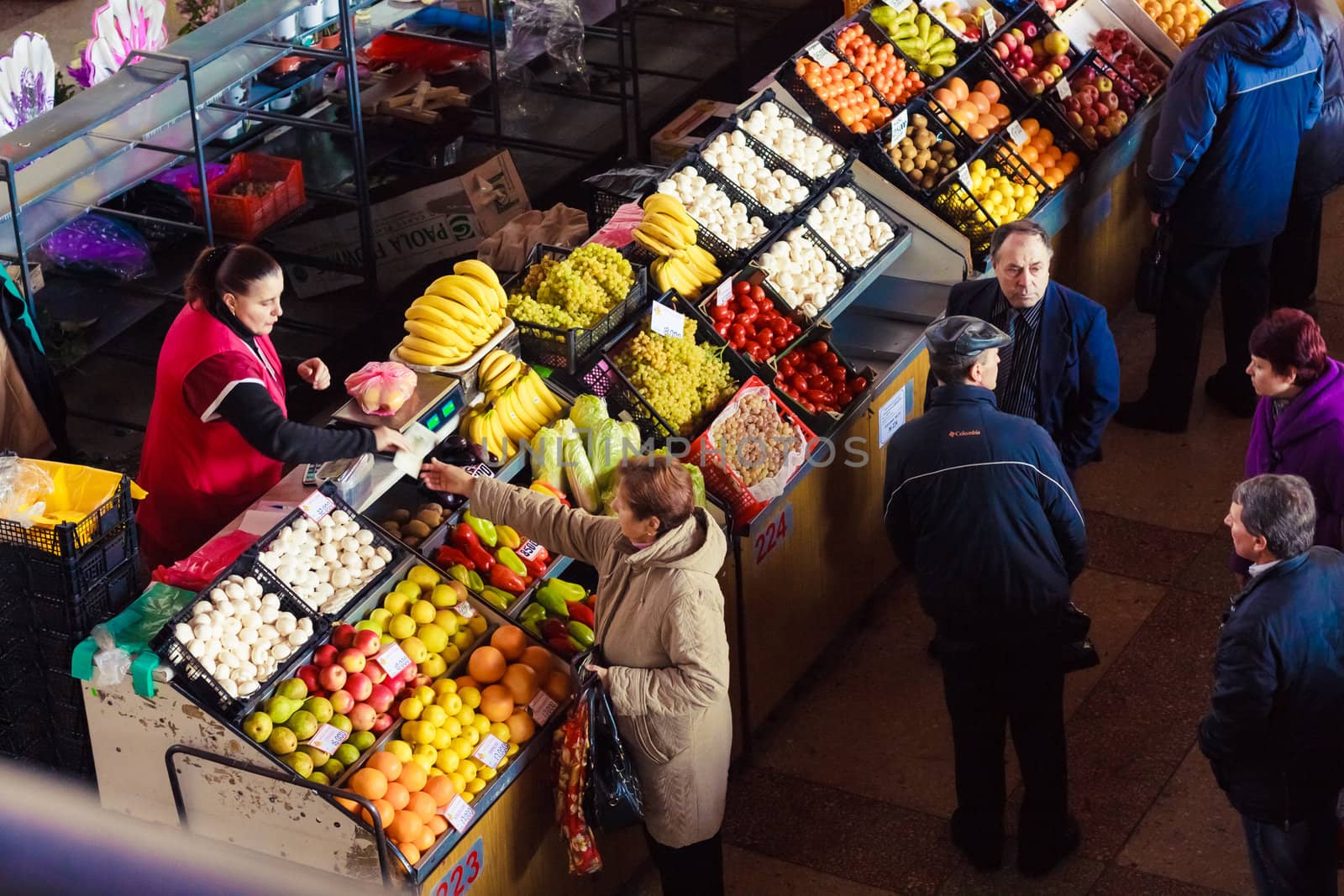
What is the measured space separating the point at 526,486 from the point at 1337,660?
2.41 meters

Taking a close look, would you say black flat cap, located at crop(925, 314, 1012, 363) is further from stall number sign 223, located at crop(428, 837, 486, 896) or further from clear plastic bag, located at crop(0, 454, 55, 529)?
clear plastic bag, located at crop(0, 454, 55, 529)

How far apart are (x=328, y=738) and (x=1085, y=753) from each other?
2.69m

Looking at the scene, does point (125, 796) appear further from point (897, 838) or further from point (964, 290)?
point (964, 290)

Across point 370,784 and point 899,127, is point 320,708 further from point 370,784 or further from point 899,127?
point 899,127

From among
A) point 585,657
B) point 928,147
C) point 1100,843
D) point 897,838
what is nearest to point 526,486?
point 585,657

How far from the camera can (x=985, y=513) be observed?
13.7ft

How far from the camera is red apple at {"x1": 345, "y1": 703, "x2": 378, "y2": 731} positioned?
384 cm

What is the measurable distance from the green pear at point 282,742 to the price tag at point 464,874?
19.3 inches

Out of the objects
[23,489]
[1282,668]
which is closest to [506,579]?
[23,489]

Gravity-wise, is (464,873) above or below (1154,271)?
above

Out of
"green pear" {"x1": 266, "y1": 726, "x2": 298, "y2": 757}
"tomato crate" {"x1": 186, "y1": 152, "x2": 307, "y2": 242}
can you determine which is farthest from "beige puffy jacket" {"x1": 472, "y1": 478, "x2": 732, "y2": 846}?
"tomato crate" {"x1": 186, "y1": 152, "x2": 307, "y2": 242}

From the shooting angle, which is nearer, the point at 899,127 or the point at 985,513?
the point at 985,513

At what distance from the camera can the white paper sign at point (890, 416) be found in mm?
5668

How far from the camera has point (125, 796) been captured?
4.02m
